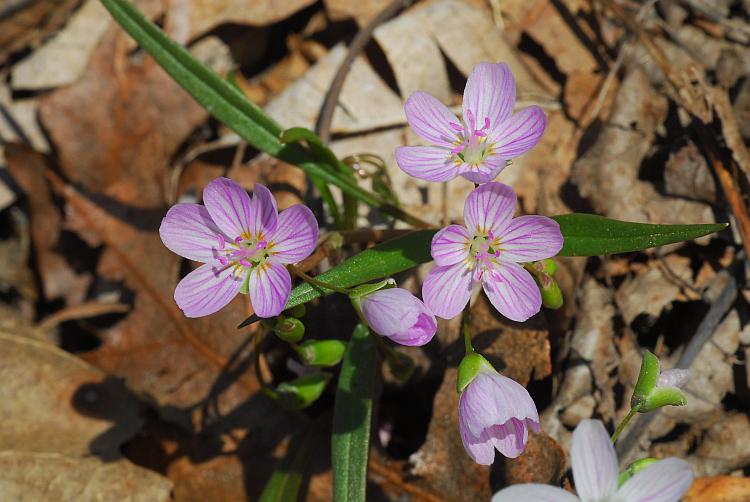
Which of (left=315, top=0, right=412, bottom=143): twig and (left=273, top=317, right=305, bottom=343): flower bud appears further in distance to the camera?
(left=315, top=0, right=412, bottom=143): twig

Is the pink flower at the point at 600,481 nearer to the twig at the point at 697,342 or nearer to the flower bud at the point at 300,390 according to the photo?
the twig at the point at 697,342

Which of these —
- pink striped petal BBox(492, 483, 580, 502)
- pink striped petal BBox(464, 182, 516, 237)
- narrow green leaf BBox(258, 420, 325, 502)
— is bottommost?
narrow green leaf BBox(258, 420, 325, 502)

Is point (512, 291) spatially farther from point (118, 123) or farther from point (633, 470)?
point (118, 123)

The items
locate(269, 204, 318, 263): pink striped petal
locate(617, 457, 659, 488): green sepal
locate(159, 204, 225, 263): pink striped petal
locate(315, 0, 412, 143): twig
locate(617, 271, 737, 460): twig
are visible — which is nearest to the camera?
locate(617, 457, 659, 488): green sepal

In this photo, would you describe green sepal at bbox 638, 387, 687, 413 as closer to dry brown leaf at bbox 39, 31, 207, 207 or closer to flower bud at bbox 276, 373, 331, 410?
flower bud at bbox 276, 373, 331, 410

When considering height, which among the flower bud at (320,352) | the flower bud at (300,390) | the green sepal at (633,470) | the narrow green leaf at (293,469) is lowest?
the narrow green leaf at (293,469)

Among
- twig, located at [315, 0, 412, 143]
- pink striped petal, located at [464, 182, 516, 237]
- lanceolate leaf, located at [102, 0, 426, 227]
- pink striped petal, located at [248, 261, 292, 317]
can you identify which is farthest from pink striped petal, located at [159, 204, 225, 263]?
twig, located at [315, 0, 412, 143]

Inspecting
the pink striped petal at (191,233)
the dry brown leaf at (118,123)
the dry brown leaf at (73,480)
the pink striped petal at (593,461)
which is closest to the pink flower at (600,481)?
the pink striped petal at (593,461)
